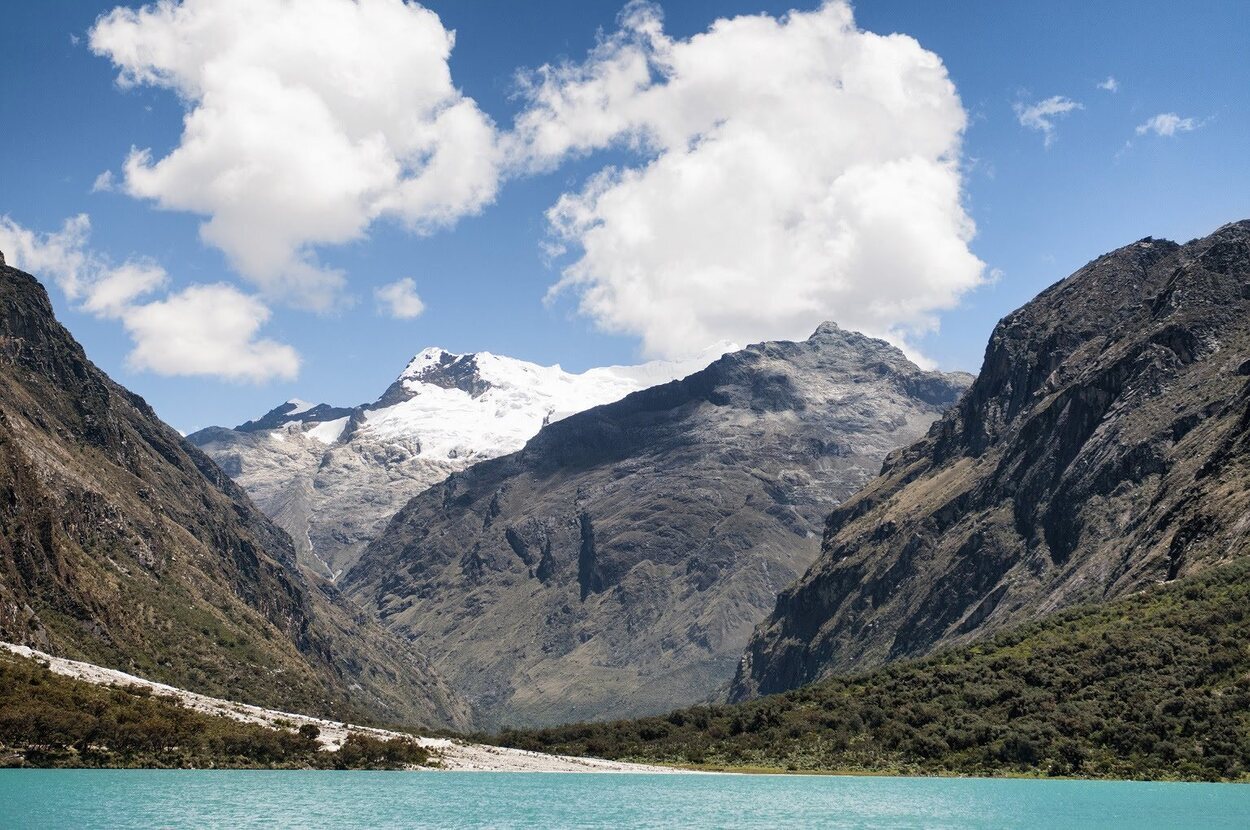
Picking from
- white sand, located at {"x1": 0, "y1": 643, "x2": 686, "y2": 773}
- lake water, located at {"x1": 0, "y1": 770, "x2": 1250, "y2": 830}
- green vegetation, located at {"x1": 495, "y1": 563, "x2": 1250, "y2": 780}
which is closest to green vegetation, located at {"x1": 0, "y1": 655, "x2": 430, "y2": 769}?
white sand, located at {"x1": 0, "y1": 643, "x2": 686, "y2": 773}

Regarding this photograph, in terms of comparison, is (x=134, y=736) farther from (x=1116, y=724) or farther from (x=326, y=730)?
(x=1116, y=724)

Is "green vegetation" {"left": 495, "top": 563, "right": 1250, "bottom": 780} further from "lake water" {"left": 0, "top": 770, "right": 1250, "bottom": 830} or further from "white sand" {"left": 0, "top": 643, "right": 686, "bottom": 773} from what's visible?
"white sand" {"left": 0, "top": 643, "right": 686, "bottom": 773}

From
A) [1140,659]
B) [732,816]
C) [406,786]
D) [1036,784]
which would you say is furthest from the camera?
[1140,659]

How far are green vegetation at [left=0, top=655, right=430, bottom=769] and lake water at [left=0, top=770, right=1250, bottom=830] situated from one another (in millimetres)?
5783

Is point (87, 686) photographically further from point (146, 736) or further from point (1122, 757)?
point (1122, 757)

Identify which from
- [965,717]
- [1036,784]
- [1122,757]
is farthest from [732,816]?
[965,717]

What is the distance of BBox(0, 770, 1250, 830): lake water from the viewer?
355ft

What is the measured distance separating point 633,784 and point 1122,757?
61.9 m

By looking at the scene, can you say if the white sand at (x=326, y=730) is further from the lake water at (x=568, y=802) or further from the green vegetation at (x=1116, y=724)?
the green vegetation at (x=1116, y=724)

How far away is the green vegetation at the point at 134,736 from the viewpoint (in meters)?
144

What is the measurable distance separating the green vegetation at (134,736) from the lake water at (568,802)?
19.0 ft

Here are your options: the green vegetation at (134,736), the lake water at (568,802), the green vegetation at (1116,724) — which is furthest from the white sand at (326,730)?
the green vegetation at (1116,724)

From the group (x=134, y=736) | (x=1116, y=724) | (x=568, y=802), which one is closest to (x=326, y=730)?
(x=134, y=736)

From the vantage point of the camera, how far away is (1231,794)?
134m
